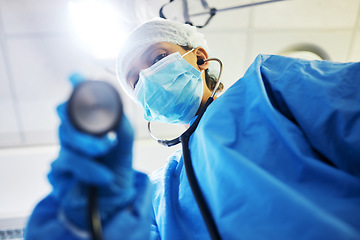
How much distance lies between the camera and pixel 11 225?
3.73ft

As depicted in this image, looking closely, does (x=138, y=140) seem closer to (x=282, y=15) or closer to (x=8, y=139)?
(x=8, y=139)

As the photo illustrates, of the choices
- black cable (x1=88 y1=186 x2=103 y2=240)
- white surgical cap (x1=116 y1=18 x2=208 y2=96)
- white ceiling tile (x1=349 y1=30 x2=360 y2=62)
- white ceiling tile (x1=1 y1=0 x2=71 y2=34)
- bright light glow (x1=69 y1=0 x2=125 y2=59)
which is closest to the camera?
black cable (x1=88 y1=186 x2=103 y2=240)

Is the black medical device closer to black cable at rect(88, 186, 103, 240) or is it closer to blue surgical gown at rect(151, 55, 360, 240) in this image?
black cable at rect(88, 186, 103, 240)

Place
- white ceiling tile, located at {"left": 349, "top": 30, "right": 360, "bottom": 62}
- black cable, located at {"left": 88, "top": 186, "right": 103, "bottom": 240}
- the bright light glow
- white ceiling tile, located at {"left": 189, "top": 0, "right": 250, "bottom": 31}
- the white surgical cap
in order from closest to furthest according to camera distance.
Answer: black cable, located at {"left": 88, "top": 186, "right": 103, "bottom": 240} → the white surgical cap → the bright light glow → white ceiling tile, located at {"left": 189, "top": 0, "right": 250, "bottom": 31} → white ceiling tile, located at {"left": 349, "top": 30, "right": 360, "bottom": 62}

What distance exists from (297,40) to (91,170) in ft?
5.63

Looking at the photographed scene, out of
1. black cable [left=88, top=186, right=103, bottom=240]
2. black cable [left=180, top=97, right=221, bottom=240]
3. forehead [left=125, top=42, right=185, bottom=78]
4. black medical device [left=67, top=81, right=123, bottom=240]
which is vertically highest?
black medical device [left=67, top=81, right=123, bottom=240]

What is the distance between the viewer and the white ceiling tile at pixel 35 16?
1244mm

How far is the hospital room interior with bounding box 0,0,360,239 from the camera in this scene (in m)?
1.26

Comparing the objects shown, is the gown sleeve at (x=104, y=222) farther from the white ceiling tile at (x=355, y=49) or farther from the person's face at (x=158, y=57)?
the white ceiling tile at (x=355, y=49)

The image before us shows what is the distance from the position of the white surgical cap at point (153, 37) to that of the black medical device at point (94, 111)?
686 millimetres

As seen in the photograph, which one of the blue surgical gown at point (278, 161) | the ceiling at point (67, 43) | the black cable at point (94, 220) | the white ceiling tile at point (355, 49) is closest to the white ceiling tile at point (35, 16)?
the ceiling at point (67, 43)

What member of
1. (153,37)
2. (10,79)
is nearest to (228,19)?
(153,37)

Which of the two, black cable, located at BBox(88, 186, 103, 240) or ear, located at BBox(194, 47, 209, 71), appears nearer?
black cable, located at BBox(88, 186, 103, 240)

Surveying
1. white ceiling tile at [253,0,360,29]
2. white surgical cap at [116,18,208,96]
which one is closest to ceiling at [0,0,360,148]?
white ceiling tile at [253,0,360,29]
